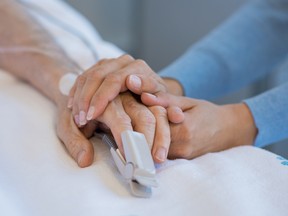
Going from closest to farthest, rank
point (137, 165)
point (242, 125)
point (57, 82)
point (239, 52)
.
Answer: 1. point (137, 165)
2. point (242, 125)
3. point (57, 82)
4. point (239, 52)

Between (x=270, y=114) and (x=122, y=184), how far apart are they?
332 mm

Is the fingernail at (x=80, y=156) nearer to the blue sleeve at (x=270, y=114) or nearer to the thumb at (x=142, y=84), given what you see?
the thumb at (x=142, y=84)

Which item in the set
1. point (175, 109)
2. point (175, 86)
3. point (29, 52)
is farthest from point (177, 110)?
point (29, 52)

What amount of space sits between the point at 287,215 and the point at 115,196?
0.21m

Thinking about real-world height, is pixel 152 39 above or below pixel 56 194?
below

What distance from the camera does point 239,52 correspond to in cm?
110

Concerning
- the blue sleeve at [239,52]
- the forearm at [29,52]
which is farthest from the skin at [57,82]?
the blue sleeve at [239,52]

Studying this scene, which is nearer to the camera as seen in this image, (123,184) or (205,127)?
(123,184)

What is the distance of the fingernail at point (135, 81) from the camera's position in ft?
2.37

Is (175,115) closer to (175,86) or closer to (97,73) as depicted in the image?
(97,73)

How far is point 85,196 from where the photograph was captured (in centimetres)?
59

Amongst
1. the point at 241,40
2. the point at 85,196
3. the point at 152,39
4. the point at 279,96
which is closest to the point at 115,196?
the point at 85,196

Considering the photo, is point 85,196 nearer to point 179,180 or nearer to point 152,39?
point 179,180

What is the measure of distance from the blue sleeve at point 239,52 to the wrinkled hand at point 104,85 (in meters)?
0.26
